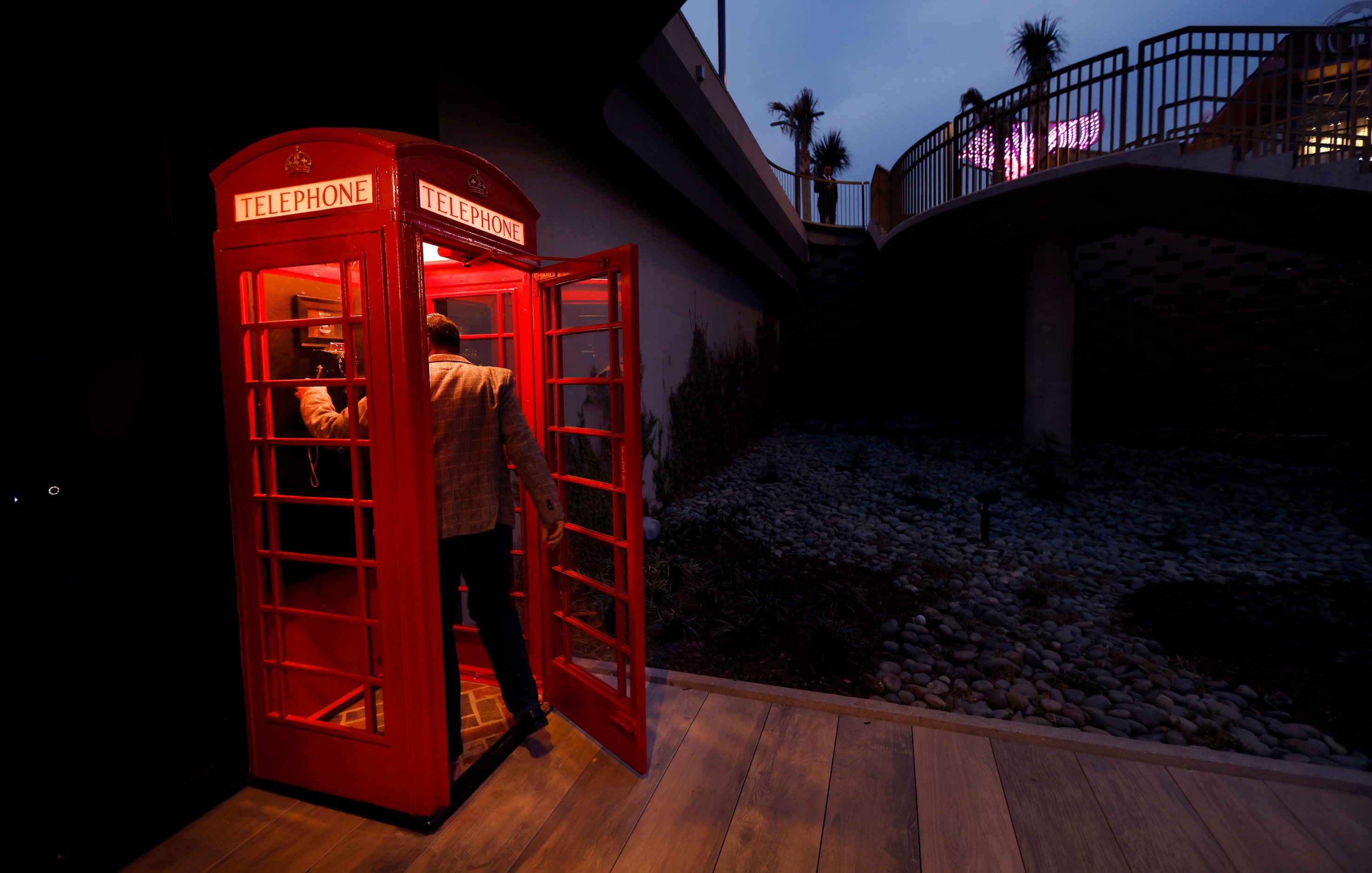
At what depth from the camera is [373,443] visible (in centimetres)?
220

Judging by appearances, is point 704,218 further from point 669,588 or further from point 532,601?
point 532,601

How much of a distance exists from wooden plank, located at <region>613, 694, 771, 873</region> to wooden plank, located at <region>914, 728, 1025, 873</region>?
686 mm

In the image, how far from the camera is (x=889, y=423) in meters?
14.8

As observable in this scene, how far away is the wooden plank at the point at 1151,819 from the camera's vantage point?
6.57 feet

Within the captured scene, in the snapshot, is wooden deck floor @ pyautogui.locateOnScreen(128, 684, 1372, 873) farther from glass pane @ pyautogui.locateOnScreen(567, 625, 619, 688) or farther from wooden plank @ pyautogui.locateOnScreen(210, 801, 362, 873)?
glass pane @ pyautogui.locateOnScreen(567, 625, 619, 688)

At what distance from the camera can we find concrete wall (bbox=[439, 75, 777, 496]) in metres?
4.16

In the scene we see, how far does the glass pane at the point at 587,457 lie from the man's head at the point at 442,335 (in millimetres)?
2795

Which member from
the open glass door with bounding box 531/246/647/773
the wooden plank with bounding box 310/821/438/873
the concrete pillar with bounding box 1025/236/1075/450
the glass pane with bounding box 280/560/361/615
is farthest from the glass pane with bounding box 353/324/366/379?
the concrete pillar with bounding box 1025/236/1075/450

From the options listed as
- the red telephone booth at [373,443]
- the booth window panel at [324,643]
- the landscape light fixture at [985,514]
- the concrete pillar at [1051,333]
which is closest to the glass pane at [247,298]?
the red telephone booth at [373,443]

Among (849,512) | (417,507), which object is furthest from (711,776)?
(849,512)

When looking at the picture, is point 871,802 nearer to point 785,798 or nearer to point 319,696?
point 785,798

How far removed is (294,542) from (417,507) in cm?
102

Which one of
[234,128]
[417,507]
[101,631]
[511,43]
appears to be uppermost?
[511,43]

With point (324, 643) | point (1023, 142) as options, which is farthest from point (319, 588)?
point (1023, 142)
